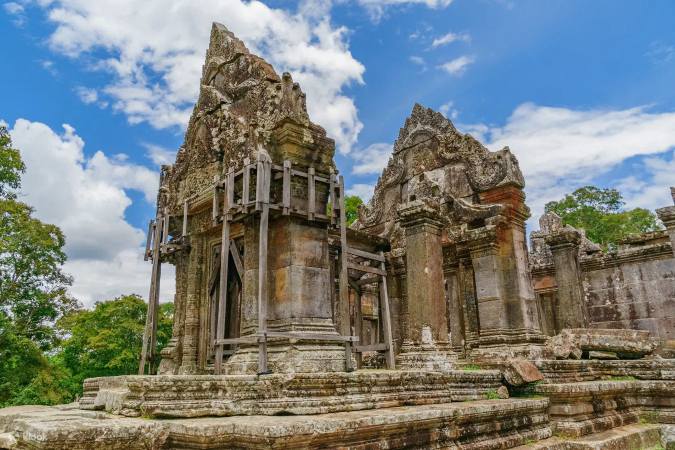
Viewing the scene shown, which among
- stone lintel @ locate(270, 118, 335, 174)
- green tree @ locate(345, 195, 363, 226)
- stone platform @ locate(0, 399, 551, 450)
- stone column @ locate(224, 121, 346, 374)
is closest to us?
stone platform @ locate(0, 399, 551, 450)

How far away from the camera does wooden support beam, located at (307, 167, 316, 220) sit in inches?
283

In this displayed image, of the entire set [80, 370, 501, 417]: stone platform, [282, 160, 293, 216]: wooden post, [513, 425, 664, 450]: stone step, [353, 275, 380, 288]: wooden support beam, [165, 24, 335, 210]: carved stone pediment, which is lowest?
[513, 425, 664, 450]: stone step

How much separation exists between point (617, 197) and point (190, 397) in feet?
109

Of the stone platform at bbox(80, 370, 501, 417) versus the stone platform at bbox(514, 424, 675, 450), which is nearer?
the stone platform at bbox(80, 370, 501, 417)

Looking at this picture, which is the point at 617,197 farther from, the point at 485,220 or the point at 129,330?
the point at 129,330

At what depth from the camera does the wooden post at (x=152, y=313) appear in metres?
8.44

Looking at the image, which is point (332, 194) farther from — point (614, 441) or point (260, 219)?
point (614, 441)

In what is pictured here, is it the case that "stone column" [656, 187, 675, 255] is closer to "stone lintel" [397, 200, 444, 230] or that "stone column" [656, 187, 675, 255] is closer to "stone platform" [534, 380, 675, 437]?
"stone platform" [534, 380, 675, 437]

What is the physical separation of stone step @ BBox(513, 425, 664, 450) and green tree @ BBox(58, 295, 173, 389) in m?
22.1

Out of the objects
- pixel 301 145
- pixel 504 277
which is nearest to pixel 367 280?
pixel 504 277

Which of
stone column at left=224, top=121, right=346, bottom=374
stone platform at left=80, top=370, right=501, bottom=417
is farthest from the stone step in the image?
stone column at left=224, top=121, right=346, bottom=374

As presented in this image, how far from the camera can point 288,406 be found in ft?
14.3

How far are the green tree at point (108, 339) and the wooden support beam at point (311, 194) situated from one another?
1997 cm

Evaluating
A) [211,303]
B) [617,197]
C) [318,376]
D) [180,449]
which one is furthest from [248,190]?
[617,197]
